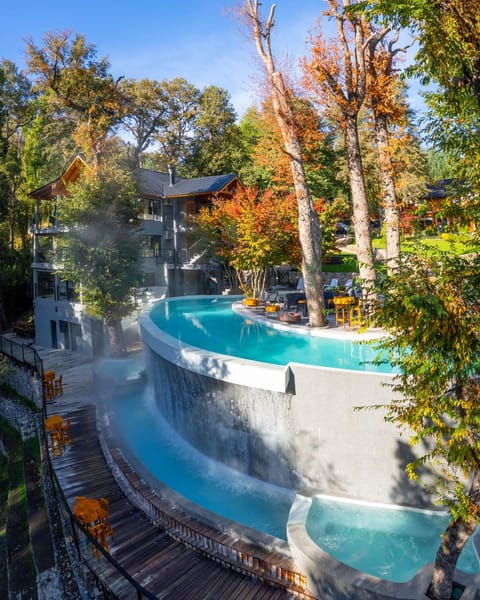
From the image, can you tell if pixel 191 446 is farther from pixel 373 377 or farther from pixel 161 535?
pixel 373 377

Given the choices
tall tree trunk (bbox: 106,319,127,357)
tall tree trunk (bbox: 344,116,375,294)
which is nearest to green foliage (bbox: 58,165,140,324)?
tall tree trunk (bbox: 106,319,127,357)

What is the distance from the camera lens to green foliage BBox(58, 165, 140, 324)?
18.2 metres

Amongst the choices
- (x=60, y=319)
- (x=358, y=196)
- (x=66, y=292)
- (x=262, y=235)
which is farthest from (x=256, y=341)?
(x=66, y=292)

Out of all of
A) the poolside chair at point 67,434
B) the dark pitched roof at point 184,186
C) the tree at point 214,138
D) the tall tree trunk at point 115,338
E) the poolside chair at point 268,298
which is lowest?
the poolside chair at point 67,434

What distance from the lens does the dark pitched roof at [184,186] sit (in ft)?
96.6

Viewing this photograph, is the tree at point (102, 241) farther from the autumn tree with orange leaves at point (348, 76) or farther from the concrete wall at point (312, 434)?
the concrete wall at point (312, 434)

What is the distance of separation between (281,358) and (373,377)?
4230 mm

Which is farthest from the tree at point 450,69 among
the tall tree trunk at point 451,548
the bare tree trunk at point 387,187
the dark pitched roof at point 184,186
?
the dark pitched roof at point 184,186

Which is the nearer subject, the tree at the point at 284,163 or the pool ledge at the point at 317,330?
the pool ledge at the point at 317,330

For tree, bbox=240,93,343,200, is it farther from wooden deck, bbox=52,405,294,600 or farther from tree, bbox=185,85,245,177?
wooden deck, bbox=52,405,294,600

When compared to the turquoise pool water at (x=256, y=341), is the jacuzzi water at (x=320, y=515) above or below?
below

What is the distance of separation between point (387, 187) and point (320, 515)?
12.1 meters

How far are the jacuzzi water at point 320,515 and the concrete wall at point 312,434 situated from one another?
0.28 metres

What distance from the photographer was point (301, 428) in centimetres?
866
